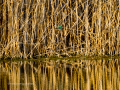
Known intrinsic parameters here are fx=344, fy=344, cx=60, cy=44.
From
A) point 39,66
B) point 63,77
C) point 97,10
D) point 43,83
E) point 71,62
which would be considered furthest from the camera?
point 97,10

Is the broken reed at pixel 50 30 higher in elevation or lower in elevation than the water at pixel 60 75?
higher

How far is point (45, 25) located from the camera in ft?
23.6

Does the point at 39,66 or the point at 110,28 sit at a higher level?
the point at 110,28

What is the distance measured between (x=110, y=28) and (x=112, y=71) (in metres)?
2.05

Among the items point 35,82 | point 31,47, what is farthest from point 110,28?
point 35,82

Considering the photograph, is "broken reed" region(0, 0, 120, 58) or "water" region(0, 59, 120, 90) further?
"broken reed" region(0, 0, 120, 58)

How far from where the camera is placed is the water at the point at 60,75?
4.45m

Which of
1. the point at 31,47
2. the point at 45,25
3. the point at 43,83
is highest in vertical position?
the point at 45,25

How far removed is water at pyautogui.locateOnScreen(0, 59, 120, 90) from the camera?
445 cm

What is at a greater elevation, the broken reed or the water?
the broken reed

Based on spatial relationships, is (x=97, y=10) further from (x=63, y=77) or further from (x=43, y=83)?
(x=43, y=83)

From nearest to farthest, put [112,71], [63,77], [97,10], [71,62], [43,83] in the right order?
[43,83]
[63,77]
[112,71]
[71,62]
[97,10]

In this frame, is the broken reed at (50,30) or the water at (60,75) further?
the broken reed at (50,30)

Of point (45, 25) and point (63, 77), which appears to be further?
point (45, 25)
